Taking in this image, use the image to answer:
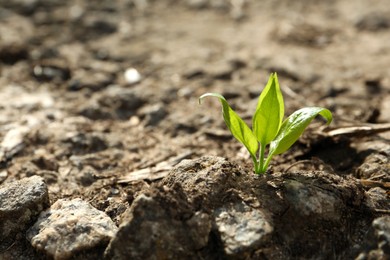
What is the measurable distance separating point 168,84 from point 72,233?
6.45 feet

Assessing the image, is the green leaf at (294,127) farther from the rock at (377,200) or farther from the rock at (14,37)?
the rock at (14,37)

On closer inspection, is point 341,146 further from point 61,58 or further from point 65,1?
point 65,1

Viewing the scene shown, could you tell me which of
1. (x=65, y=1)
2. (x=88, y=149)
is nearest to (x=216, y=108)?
(x=88, y=149)

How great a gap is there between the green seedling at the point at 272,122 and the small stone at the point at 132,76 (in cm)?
183

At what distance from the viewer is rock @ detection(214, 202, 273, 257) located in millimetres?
1797

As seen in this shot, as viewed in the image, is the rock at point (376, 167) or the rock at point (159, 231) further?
the rock at point (376, 167)

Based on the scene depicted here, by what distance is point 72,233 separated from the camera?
1.98m

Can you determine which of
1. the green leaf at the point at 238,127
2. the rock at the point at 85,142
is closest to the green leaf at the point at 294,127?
the green leaf at the point at 238,127

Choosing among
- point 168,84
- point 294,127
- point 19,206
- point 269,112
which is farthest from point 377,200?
point 168,84

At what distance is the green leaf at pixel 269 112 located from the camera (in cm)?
203

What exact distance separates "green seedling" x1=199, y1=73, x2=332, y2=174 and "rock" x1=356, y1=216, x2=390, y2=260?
494 millimetres

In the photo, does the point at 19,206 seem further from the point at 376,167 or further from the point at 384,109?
the point at 384,109

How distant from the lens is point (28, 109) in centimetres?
329

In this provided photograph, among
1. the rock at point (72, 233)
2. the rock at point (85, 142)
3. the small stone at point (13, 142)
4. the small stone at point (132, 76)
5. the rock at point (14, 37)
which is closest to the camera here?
the rock at point (72, 233)
